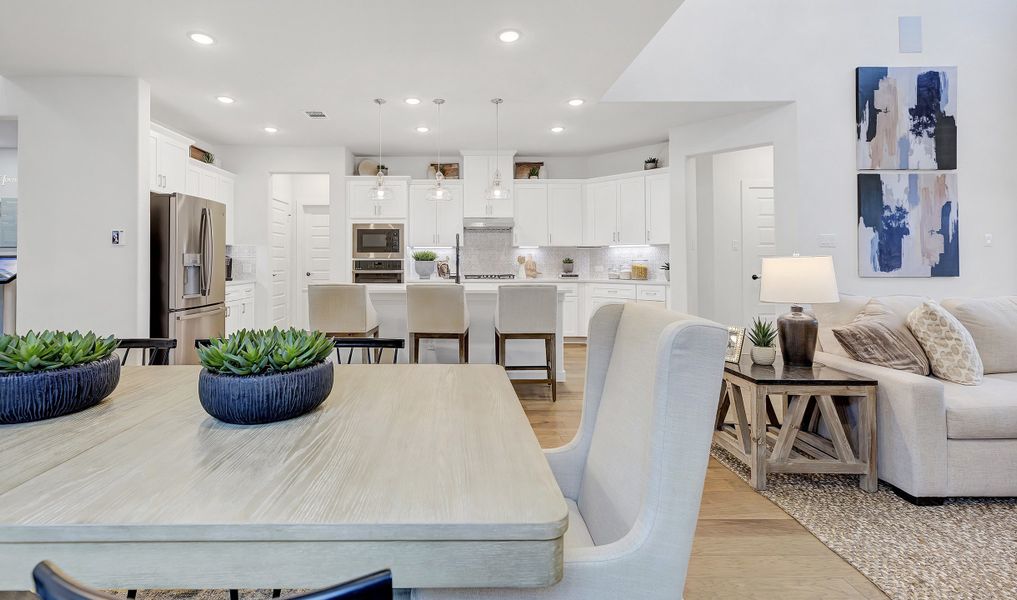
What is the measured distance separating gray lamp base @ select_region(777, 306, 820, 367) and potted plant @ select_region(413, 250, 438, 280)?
4494mm

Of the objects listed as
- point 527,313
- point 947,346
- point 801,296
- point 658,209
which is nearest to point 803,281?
point 801,296

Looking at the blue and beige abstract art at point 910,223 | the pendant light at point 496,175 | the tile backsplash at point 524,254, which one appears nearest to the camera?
the blue and beige abstract art at point 910,223

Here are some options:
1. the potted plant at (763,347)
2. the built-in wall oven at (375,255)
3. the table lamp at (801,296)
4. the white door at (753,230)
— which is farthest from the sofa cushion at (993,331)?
the built-in wall oven at (375,255)

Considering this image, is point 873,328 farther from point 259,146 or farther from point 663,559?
point 259,146

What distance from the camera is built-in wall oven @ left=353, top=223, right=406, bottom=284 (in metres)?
6.22

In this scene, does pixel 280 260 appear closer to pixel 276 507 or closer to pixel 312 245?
pixel 312 245

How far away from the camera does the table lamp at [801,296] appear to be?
2451 mm

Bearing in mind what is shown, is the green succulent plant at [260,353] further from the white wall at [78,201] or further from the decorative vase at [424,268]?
the decorative vase at [424,268]

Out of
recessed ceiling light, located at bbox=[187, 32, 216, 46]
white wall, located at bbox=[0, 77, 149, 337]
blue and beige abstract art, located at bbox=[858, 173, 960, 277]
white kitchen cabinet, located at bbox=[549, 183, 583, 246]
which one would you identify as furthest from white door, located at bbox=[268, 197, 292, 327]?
blue and beige abstract art, located at bbox=[858, 173, 960, 277]

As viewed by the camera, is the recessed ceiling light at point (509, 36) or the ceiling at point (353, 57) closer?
the ceiling at point (353, 57)

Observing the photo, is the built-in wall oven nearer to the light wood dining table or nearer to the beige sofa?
the beige sofa

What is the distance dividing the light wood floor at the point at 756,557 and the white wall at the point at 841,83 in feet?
10.2

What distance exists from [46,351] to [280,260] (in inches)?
238

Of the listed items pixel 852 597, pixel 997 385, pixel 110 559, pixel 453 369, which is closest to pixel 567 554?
pixel 110 559
